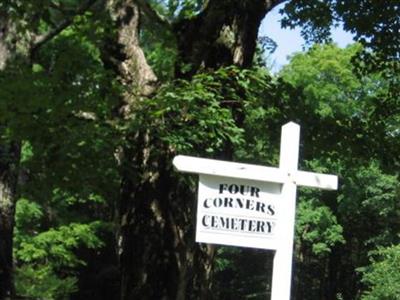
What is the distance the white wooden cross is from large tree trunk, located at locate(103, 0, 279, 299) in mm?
3383

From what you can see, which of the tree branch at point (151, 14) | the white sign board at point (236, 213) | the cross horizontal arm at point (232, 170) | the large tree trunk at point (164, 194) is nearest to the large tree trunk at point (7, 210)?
the tree branch at point (151, 14)

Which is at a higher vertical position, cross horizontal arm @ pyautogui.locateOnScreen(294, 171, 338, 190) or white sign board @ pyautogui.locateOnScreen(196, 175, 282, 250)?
cross horizontal arm @ pyautogui.locateOnScreen(294, 171, 338, 190)

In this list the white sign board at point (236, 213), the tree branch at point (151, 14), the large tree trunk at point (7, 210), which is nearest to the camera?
the white sign board at point (236, 213)

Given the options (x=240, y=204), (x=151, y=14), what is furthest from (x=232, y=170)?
(x=151, y=14)

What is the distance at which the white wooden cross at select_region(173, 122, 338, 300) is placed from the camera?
3.65 metres

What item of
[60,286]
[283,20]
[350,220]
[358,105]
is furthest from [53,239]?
[350,220]

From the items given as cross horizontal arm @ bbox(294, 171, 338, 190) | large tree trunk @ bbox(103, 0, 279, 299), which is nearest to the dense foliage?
large tree trunk @ bbox(103, 0, 279, 299)

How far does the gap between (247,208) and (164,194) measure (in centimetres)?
379

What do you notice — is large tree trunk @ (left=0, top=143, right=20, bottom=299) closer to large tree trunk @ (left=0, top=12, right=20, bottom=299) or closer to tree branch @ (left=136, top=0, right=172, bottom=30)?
large tree trunk @ (left=0, top=12, right=20, bottom=299)

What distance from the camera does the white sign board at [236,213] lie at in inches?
143

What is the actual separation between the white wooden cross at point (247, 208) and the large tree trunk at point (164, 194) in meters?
3.38

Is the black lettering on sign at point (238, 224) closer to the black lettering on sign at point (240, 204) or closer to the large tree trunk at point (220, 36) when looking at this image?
the black lettering on sign at point (240, 204)

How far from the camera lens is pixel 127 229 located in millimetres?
7559

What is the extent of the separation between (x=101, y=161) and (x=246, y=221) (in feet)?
12.1
